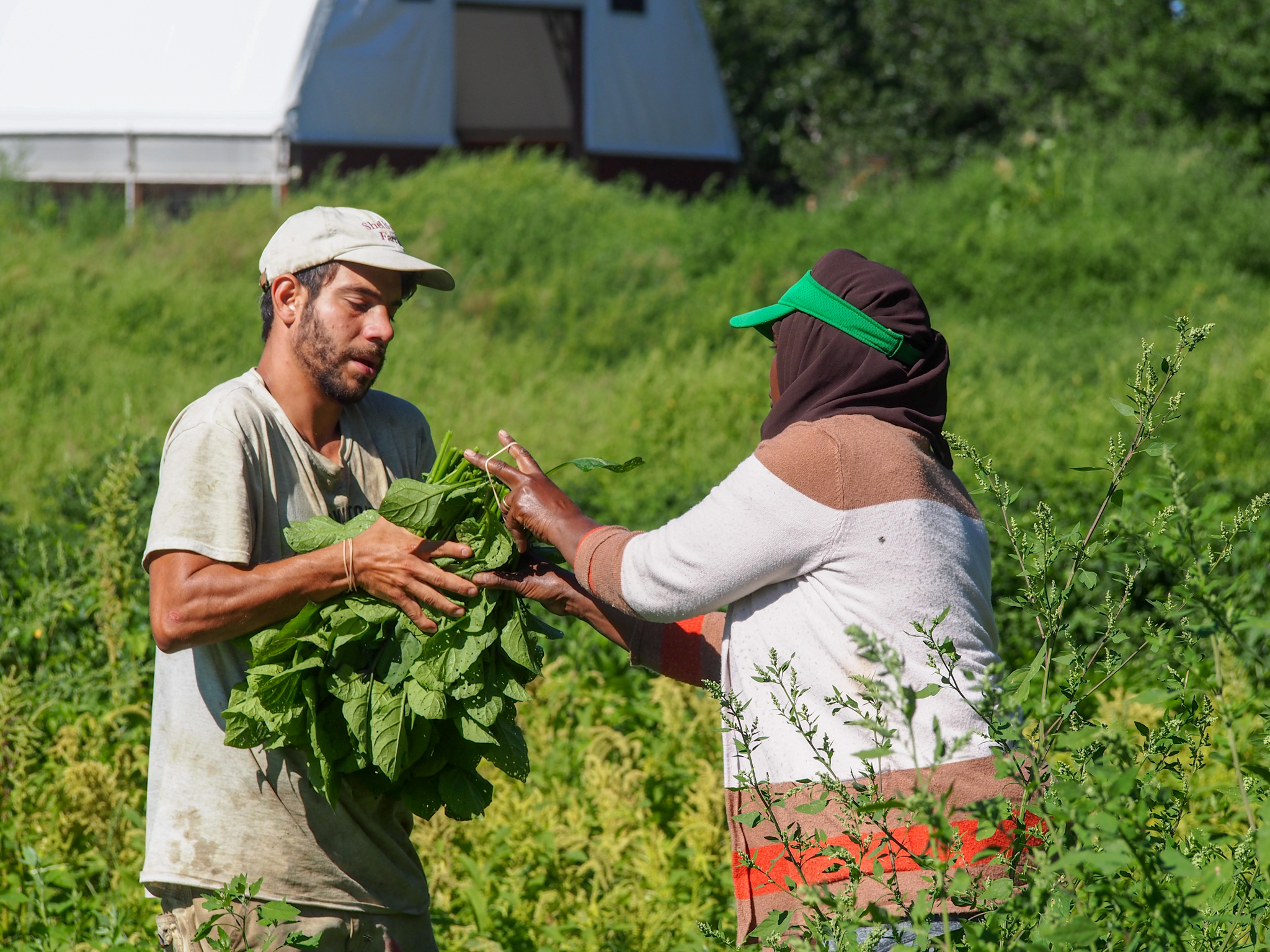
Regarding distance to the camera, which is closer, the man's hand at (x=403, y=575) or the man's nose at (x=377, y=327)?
the man's hand at (x=403, y=575)

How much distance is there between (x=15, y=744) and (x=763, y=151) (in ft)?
70.0

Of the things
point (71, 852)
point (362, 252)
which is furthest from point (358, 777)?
point (71, 852)

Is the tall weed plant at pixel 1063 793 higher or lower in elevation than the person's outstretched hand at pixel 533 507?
lower

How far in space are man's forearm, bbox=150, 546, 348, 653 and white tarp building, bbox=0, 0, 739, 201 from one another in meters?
13.1

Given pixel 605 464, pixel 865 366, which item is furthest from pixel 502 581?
pixel 865 366

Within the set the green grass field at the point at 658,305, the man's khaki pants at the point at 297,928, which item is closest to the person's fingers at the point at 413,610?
the man's khaki pants at the point at 297,928

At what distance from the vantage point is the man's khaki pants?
2320mm

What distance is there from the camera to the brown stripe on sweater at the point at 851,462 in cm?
204

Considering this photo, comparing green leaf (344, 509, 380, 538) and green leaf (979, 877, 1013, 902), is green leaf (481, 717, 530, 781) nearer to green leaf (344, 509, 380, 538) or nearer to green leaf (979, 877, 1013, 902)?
green leaf (344, 509, 380, 538)

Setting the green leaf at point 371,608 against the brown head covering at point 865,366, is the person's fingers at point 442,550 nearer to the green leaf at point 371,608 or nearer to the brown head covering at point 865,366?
the green leaf at point 371,608

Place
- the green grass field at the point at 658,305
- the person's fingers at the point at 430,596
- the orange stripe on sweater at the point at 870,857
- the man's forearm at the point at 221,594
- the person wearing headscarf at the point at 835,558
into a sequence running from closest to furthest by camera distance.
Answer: the orange stripe on sweater at the point at 870,857, the person wearing headscarf at the point at 835,558, the man's forearm at the point at 221,594, the person's fingers at the point at 430,596, the green grass field at the point at 658,305

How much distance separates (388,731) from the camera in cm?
229

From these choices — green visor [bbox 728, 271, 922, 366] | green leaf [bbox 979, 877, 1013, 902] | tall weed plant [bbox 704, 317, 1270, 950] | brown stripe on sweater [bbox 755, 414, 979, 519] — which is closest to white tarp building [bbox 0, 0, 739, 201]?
green visor [bbox 728, 271, 922, 366]

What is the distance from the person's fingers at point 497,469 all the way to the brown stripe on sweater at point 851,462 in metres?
0.54
